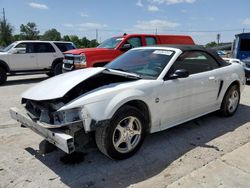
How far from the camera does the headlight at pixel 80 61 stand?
927 centimetres

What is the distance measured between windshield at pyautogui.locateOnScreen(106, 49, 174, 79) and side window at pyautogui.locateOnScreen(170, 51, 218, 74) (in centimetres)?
20

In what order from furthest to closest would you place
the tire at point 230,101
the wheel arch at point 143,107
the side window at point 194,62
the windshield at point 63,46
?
the windshield at point 63,46, the tire at point 230,101, the side window at point 194,62, the wheel arch at point 143,107

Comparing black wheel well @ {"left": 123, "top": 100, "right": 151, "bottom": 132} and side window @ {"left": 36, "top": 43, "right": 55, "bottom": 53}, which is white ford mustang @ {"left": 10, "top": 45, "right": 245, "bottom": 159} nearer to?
black wheel well @ {"left": 123, "top": 100, "right": 151, "bottom": 132}

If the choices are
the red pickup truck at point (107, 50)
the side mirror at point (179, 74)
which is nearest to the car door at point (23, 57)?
the red pickup truck at point (107, 50)

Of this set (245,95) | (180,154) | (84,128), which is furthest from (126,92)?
(245,95)

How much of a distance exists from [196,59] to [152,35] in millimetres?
5739

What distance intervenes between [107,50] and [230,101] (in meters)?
5.04

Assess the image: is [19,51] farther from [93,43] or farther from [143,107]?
[93,43]

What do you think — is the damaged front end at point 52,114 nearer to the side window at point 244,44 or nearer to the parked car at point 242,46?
the parked car at point 242,46

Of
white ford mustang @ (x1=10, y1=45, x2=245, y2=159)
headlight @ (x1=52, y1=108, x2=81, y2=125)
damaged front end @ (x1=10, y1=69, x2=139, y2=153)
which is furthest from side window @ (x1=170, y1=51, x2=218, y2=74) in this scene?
headlight @ (x1=52, y1=108, x2=81, y2=125)

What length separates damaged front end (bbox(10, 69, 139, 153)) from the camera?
11.0ft

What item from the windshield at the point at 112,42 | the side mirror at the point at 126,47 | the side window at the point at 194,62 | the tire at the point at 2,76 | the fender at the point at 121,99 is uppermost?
the windshield at the point at 112,42

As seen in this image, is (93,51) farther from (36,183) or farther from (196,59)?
(36,183)

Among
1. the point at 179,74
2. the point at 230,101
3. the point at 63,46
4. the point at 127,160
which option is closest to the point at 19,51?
the point at 63,46
